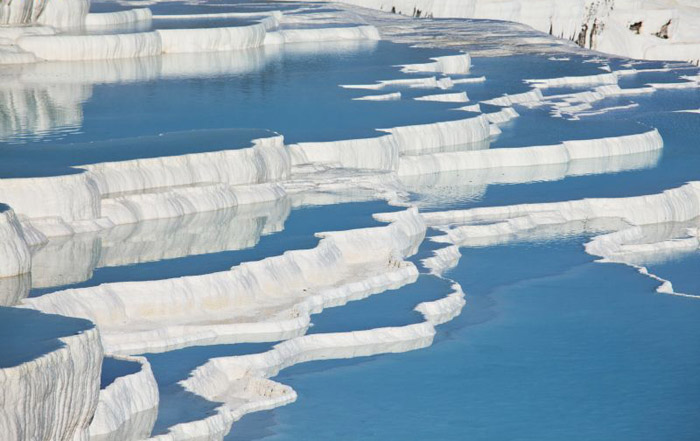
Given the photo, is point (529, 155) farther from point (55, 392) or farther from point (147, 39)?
point (55, 392)

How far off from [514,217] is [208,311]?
5.45 metres

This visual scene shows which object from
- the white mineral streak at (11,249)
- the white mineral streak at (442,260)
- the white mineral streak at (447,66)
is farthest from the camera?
the white mineral streak at (447,66)

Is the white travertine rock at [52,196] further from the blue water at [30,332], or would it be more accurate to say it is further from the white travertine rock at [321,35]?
the white travertine rock at [321,35]

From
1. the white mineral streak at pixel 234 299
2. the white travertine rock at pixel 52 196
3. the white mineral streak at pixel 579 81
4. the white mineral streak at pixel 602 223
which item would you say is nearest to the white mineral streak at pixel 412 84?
the white mineral streak at pixel 579 81

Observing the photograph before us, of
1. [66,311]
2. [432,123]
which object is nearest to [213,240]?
[66,311]

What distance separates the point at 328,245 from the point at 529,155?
20.1 feet

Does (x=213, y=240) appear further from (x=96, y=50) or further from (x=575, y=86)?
(x=575, y=86)

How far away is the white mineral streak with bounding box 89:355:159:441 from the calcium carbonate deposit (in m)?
0.02

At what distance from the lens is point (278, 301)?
13008 mm

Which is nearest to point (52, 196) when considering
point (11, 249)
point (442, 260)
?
point (11, 249)

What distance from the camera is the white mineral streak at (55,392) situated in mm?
7930

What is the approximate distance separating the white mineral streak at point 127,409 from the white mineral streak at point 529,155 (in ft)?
28.9

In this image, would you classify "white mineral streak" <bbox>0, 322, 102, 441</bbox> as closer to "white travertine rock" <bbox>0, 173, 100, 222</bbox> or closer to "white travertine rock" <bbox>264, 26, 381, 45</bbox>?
"white travertine rock" <bbox>0, 173, 100, 222</bbox>

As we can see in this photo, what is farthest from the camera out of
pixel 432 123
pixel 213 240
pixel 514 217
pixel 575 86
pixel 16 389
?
pixel 575 86
